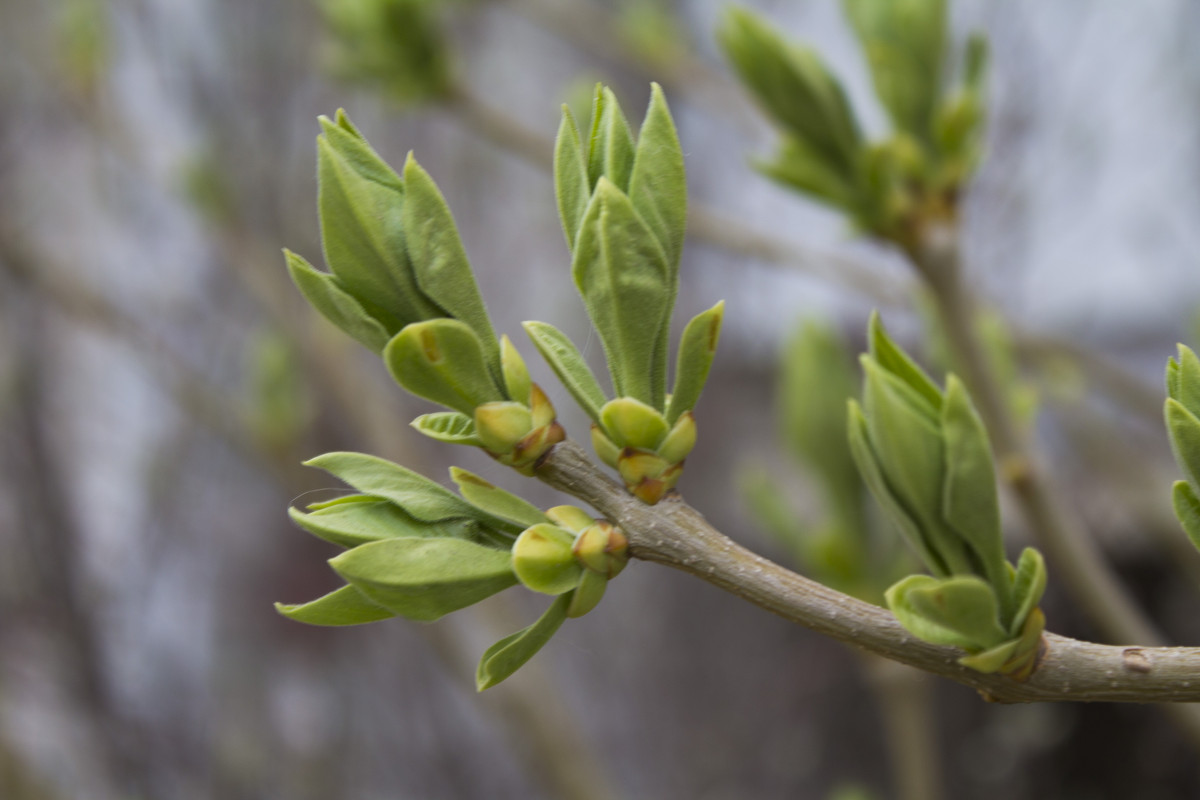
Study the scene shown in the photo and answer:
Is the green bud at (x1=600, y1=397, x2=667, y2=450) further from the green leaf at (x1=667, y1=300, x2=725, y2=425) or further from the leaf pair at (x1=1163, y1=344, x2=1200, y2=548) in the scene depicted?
the leaf pair at (x1=1163, y1=344, x2=1200, y2=548)

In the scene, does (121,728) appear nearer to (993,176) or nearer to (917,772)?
(917,772)

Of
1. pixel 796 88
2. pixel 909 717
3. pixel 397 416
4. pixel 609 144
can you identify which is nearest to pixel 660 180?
pixel 609 144

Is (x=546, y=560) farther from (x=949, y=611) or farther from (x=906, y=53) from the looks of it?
(x=906, y=53)

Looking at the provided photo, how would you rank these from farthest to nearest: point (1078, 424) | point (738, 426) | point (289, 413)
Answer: point (738, 426) → point (1078, 424) → point (289, 413)

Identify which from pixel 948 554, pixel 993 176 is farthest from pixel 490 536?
pixel 993 176

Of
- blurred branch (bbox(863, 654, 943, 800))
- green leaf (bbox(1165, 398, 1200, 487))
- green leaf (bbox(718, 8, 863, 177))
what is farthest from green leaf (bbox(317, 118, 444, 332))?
blurred branch (bbox(863, 654, 943, 800))

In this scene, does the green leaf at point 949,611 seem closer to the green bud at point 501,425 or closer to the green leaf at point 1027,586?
the green leaf at point 1027,586

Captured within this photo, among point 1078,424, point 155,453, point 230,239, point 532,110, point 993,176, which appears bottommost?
point 155,453
